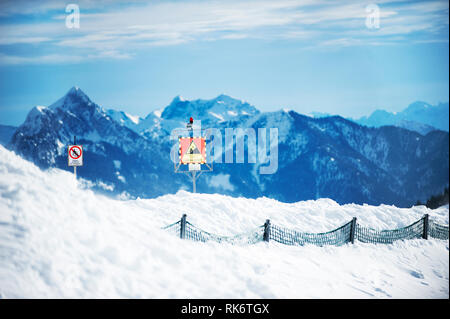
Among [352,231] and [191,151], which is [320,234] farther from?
[191,151]

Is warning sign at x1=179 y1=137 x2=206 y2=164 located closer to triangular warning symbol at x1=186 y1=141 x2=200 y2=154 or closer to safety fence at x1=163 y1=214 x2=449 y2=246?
triangular warning symbol at x1=186 y1=141 x2=200 y2=154

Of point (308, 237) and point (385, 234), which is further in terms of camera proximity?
point (385, 234)

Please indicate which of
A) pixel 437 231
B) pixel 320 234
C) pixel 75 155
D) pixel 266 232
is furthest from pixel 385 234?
pixel 75 155

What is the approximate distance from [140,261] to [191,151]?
1467 cm

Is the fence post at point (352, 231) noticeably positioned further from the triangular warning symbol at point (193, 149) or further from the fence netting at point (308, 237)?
the triangular warning symbol at point (193, 149)

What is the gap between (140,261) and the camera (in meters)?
10.0

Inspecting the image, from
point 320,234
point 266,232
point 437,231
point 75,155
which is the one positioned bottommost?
point 437,231

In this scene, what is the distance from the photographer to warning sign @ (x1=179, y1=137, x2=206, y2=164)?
24344 millimetres

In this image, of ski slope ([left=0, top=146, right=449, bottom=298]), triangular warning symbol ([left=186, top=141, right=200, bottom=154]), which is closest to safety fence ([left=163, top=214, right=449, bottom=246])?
ski slope ([left=0, top=146, right=449, bottom=298])

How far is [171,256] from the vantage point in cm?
1062

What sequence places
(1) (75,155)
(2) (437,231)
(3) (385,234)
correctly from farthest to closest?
A: (1) (75,155)
(2) (437,231)
(3) (385,234)

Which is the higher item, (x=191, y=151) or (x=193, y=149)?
(x=193, y=149)
